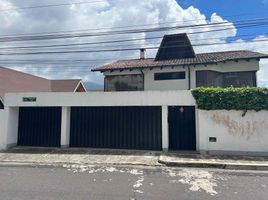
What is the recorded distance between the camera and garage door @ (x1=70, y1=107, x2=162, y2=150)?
430 inches

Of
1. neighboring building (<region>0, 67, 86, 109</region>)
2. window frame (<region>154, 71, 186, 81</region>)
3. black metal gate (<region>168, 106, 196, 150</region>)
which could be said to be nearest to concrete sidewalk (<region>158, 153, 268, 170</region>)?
black metal gate (<region>168, 106, 196, 150</region>)

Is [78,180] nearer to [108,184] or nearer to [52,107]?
[108,184]

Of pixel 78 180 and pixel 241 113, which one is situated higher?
pixel 241 113

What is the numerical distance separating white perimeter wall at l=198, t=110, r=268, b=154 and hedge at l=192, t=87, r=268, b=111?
0.24m

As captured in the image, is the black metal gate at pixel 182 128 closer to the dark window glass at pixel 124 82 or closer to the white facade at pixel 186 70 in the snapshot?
the white facade at pixel 186 70

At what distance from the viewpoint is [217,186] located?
19.6 ft

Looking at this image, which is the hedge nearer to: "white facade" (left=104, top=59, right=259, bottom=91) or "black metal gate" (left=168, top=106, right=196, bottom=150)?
"black metal gate" (left=168, top=106, right=196, bottom=150)

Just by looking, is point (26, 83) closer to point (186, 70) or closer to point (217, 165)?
point (186, 70)

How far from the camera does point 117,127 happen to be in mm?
11320

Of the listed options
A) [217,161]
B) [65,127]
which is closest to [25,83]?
[65,127]

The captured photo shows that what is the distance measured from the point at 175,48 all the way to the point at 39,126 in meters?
10.6

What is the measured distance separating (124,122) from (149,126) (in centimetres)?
131

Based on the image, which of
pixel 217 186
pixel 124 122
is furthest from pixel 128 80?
pixel 217 186

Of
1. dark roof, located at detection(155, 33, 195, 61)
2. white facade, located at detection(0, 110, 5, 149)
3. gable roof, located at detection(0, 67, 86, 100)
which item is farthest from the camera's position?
gable roof, located at detection(0, 67, 86, 100)
